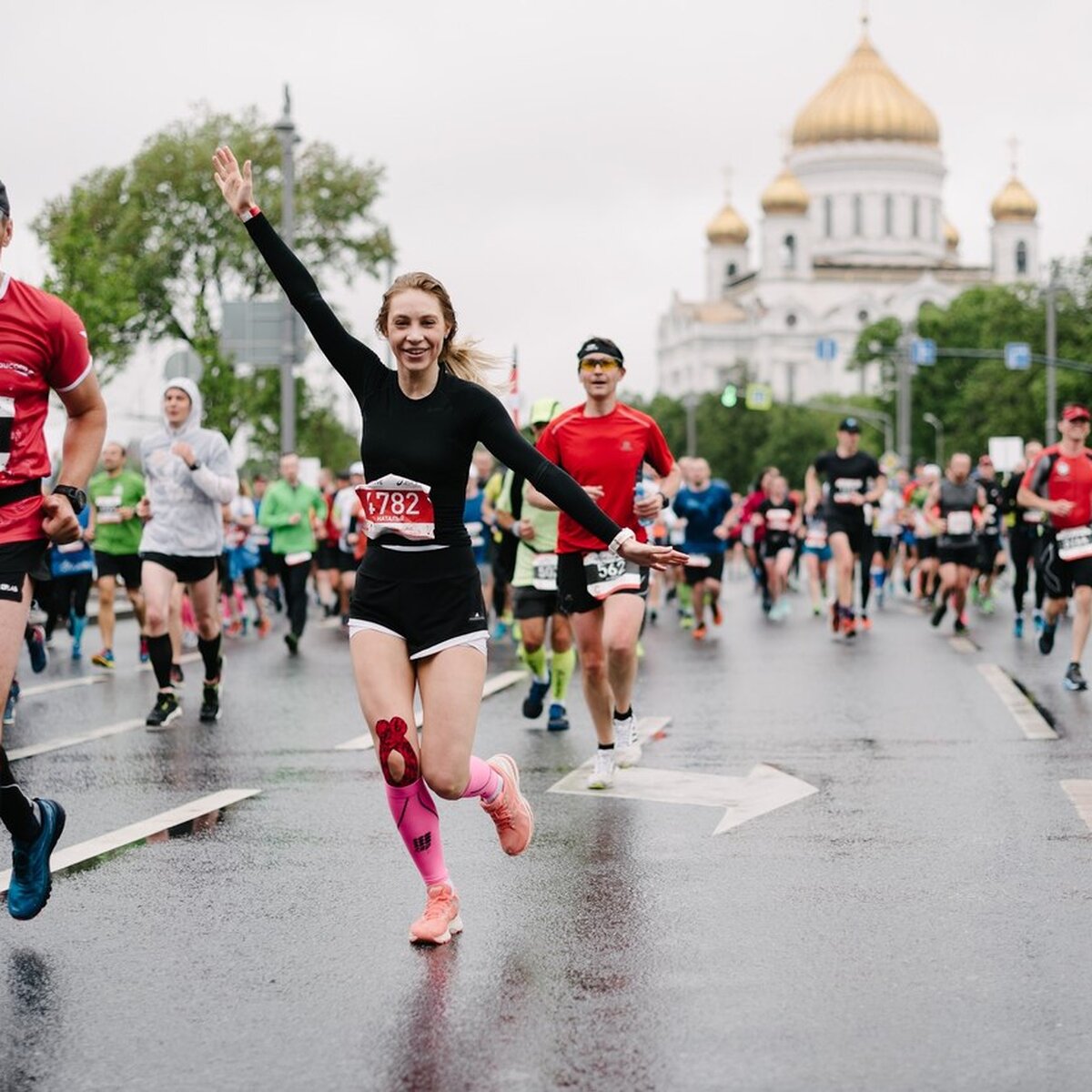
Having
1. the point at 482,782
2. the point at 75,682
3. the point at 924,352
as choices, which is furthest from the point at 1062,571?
the point at 924,352

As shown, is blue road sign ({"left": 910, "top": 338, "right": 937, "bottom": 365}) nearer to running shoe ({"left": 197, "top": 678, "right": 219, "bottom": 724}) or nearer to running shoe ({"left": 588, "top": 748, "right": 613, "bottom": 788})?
running shoe ({"left": 197, "top": 678, "right": 219, "bottom": 724})

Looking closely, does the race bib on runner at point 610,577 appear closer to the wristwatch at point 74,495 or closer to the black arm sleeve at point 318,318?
the black arm sleeve at point 318,318

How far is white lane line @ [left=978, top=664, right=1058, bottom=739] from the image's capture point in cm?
1058

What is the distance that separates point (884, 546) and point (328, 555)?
25.5ft

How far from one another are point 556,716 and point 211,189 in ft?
146

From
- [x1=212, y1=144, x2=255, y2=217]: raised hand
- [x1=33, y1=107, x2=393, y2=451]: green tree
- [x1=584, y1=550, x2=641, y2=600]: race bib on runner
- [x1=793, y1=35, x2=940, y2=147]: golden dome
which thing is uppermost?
[x1=793, y1=35, x2=940, y2=147]: golden dome

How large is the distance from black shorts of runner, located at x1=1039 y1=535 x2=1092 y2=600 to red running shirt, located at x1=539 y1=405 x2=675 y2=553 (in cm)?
495

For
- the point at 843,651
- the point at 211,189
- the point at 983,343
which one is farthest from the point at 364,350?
the point at 983,343

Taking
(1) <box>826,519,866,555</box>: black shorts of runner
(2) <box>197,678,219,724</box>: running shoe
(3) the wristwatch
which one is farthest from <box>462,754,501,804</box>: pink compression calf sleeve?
(1) <box>826,519,866,555</box>: black shorts of runner

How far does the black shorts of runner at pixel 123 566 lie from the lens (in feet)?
51.2

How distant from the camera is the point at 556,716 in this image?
36.3 ft

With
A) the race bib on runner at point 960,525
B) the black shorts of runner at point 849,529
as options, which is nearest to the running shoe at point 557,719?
the black shorts of runner at point 849,529

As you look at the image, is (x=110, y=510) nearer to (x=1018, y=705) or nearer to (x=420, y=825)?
(x=1018, y=705)

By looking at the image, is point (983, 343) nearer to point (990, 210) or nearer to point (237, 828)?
point (990, 210)
